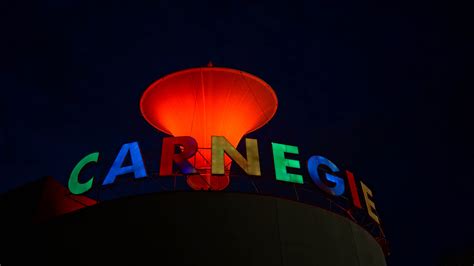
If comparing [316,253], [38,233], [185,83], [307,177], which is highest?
[185,83]

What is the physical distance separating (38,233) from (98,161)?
3326 mm

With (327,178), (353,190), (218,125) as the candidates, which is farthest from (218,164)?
(353,190)

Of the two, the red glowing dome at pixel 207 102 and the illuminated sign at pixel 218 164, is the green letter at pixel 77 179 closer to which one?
the illuminated sign at pixel 218 164

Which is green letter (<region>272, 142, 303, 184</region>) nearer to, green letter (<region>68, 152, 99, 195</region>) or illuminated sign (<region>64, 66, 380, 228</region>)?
illuminated sign (<region>64, 66, 380, 228</region>)

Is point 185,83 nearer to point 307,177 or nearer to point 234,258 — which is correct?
point 307,177

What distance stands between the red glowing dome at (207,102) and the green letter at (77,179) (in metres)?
4.71

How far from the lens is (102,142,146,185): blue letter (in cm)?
1664

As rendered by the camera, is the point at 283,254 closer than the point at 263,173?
Yes

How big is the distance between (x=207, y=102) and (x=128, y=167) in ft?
19.5

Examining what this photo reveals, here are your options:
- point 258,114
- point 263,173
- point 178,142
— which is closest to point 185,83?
point 258,114

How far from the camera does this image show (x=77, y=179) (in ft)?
57.5

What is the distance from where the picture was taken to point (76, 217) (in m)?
15.7

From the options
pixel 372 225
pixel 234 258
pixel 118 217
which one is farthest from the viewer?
pixel 372 225

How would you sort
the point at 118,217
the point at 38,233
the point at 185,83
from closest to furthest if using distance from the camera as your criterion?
the point at 118,217 < the point at 38,233 < the point at 185,83
